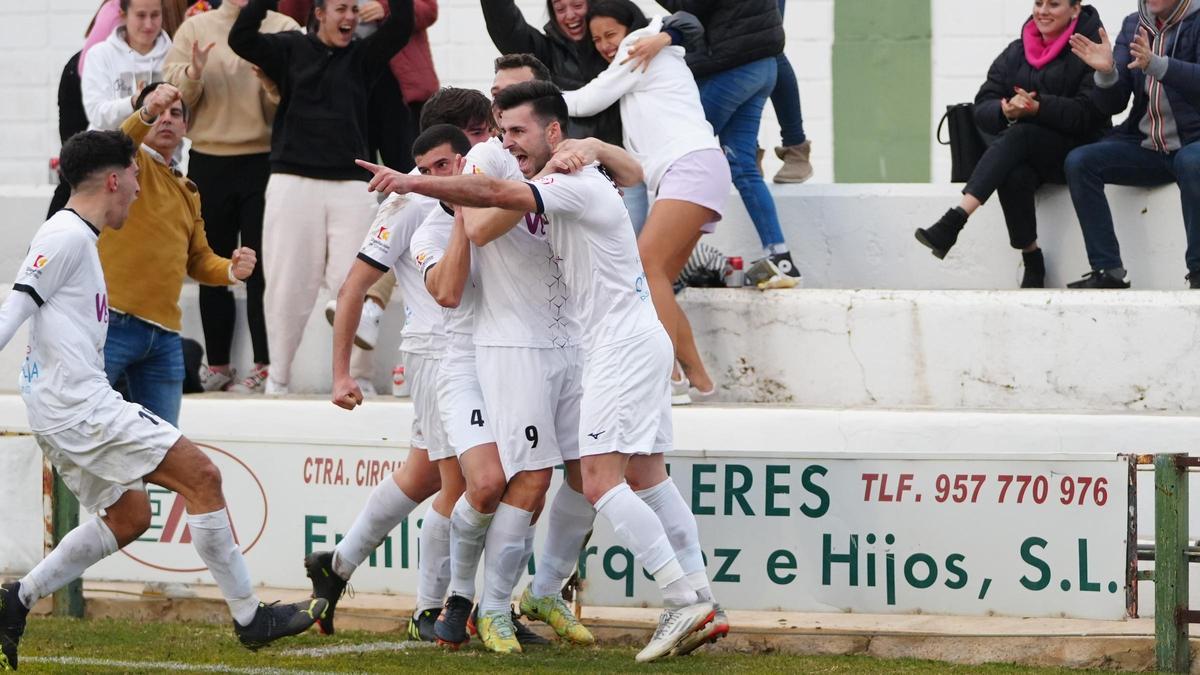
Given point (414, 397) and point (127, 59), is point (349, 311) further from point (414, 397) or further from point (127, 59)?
point (127, 59)

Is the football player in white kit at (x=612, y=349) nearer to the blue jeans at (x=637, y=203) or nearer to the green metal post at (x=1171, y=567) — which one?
the green metal post at (x=1171, y=567)

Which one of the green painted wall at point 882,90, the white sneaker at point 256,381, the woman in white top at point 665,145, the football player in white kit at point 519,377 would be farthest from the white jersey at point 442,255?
the green painted wall at point 882,90

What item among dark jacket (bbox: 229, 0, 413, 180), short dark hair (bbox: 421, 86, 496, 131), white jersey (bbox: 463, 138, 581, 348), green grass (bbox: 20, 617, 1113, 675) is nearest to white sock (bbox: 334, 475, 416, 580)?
green grass (bbox: 20, 617, 1113, 675)

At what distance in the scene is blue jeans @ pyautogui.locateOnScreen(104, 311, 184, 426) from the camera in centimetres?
719

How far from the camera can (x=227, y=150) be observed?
918cm

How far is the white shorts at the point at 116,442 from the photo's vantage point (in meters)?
6.14

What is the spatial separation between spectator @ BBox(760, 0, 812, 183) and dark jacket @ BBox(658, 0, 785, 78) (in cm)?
30

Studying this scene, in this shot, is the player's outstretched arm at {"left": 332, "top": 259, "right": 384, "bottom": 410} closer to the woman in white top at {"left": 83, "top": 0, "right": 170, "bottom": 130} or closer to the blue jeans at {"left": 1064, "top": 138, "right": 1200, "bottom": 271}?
the woman in white top at {"left": 83, "top": 0, "right": 170, "bottom": 130}

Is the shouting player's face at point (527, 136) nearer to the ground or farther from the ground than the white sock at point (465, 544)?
farther from the ground

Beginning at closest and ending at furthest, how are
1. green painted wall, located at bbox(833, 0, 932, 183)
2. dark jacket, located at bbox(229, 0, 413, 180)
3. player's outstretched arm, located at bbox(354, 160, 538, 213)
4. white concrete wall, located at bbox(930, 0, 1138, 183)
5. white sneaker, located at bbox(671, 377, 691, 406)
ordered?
player's outstretched arm, located at bbox(354, 160, 538, 213) < white sneaker, located at bbox(671, 377, 691, 406) < dark jacket, located at bbox(229, 0, 413, 180) < white concrete wall, located at bbox(930, 0, 1138, 183) < green painted wall, located at bbox(833, 0, 932, 183)

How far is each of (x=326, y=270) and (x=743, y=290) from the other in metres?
2.05

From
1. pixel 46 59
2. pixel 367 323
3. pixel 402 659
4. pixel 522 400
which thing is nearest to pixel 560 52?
pixel 367 323

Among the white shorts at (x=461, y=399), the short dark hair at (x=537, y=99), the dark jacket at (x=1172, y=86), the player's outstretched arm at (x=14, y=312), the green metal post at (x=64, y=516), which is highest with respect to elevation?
the dark jacket at (x=1172, y=86)

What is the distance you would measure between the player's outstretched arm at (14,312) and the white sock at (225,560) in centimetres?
87
